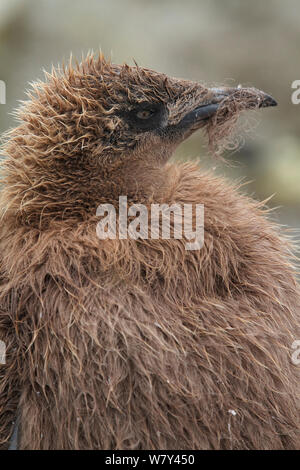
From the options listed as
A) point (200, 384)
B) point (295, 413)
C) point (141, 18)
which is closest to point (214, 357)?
point (200, 384)

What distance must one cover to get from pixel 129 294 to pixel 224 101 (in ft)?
1.59

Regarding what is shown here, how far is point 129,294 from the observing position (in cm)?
104

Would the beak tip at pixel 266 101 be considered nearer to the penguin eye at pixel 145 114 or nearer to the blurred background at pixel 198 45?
the penguin eye at pixel 145 114

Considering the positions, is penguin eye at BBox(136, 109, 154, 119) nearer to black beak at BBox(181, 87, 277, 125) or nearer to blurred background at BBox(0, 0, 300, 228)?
black beak at BBox(181, 87, 277, 125)

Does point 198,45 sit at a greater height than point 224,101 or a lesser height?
greater

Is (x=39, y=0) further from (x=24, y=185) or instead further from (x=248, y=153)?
(x=24, y=185)

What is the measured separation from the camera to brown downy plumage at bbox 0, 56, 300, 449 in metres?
0.98

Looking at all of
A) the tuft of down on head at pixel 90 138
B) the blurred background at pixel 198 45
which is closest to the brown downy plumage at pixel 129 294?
the tuft of down on head at pixel 90 138

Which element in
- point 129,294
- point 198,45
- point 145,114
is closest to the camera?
point 129,294

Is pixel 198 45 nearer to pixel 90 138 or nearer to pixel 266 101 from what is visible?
pixel 266 101

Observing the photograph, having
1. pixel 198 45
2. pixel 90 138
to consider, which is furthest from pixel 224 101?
pixel 198 45
